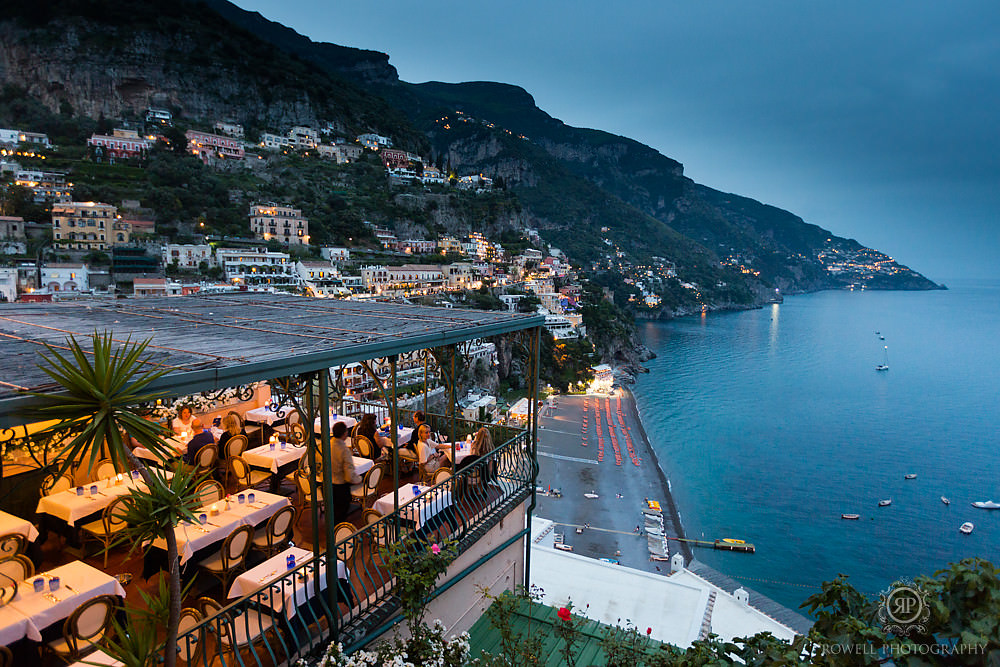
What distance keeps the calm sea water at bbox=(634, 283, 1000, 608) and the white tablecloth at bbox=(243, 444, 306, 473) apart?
2557 centimetres

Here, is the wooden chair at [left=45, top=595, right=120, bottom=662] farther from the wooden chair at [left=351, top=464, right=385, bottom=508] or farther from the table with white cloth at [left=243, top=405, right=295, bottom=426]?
the table with white cloth at [left=243, top=405, right=295, bottom=426]

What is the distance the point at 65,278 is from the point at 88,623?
64.5m

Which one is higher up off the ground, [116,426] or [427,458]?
[116,426]

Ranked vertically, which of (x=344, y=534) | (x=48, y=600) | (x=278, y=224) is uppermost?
(x=278, y=224)

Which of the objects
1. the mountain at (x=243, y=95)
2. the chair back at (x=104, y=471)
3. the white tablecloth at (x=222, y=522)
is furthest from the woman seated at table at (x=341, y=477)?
the mountain at (x=243, y=95)

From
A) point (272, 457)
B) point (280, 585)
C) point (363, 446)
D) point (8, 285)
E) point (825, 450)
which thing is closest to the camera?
point (280, 585)

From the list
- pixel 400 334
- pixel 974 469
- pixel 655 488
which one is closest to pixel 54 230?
pixel 655 488

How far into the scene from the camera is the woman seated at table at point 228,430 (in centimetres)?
693

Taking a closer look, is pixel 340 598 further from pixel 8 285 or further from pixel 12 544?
pixel 8 285

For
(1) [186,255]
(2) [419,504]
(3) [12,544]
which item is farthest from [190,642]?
(1) [186,255]

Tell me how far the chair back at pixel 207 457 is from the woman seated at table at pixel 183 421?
1.55 meters

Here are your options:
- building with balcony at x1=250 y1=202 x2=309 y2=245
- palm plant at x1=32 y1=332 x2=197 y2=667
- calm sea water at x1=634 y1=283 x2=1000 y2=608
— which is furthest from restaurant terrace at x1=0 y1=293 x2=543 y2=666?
building with balcony at x1=250 y1=202 x2=309 y2=245

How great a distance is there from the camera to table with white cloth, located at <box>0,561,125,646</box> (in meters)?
3.32

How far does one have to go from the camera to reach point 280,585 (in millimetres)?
4105
